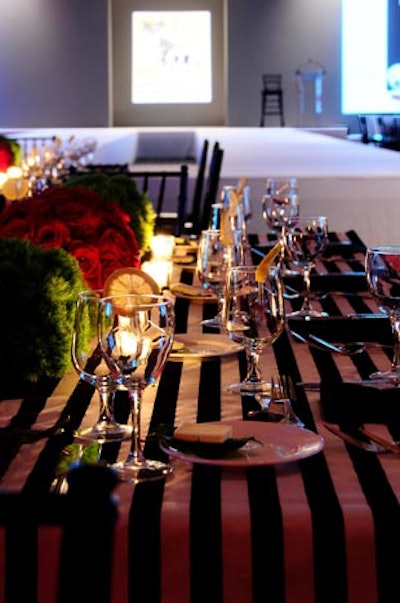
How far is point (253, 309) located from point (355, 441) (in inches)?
11.1

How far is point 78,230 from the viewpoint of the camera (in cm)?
226

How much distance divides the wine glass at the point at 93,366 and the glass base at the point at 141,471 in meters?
0.11

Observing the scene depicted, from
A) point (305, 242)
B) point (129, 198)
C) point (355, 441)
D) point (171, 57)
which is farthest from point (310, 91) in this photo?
point (355, 441)

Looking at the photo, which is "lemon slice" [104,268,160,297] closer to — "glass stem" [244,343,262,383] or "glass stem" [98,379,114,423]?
"glass stem" [244,343,262,383]

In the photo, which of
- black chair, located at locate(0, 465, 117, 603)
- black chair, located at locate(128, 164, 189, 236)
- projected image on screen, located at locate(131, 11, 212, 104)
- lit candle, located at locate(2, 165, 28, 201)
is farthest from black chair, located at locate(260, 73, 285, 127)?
black chair, located at locate(0, 465, 117, 603)

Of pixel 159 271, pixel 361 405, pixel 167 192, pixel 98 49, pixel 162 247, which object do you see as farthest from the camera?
pixel 98 49

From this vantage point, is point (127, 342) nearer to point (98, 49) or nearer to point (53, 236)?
point (53, 236)

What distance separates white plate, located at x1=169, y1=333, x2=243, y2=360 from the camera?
72.6 inches

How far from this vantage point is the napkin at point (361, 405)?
142cm

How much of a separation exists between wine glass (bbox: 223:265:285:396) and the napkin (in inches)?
5.1

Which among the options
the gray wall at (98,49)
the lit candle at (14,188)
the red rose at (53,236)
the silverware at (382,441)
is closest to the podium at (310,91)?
the gray wall at (98,49)

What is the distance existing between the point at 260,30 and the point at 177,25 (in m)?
2.21

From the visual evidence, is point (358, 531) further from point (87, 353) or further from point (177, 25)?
point (177, 25)

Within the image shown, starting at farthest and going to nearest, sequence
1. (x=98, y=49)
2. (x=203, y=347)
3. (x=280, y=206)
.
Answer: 1. (x=98, y=49)
2. (x=280, y=206)
3. (x=203, y=347)
